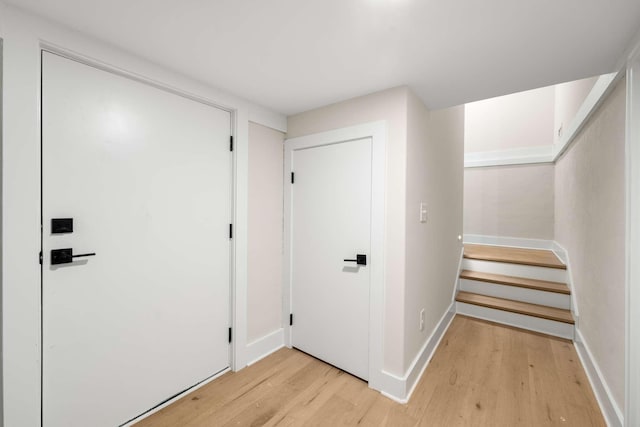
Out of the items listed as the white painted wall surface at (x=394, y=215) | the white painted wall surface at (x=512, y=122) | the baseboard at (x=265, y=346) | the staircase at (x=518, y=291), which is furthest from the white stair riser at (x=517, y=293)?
the white painted wall surface at (x=512, y=122)

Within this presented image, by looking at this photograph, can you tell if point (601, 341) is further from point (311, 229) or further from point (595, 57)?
point (311, 229)

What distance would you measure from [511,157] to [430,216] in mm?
3259

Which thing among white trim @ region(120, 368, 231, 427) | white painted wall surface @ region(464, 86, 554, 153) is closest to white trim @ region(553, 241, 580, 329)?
white painted wall surface @ region(464, 86, 554, 153)

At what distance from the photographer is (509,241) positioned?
459cm

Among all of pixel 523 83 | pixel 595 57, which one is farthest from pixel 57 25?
pixel 595 57

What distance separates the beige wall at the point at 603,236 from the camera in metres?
1.58

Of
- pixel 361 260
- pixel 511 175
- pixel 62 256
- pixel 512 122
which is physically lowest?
pixel 361 260

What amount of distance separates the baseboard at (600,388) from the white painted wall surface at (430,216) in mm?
1116

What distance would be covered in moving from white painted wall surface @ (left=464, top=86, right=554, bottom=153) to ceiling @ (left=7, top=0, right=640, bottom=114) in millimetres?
3332

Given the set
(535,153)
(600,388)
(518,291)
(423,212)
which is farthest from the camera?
(535,153)

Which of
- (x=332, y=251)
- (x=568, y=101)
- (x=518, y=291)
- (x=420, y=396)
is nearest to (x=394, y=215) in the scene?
(x=332, y=251)

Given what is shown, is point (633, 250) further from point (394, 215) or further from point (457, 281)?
point (457, 281)

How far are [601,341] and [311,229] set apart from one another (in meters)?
2.28

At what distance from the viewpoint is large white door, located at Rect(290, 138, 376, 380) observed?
2098 mm
